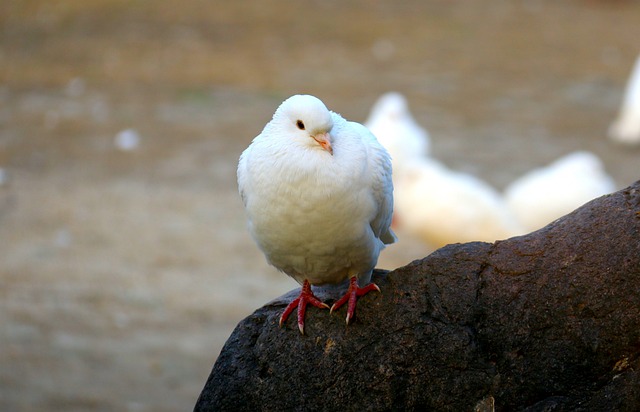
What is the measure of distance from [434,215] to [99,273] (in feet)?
10.2

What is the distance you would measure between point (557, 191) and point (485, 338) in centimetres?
512

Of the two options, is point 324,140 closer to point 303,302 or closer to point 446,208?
point 303,302

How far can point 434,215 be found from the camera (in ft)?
28.4

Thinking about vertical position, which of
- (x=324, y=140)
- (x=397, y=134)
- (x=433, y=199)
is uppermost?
(x=397, y=134)

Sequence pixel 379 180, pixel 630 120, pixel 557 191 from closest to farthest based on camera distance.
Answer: pixel 379 180, pixel 557 191, pixel 630 120

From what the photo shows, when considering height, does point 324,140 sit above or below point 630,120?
below

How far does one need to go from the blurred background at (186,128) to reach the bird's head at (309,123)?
10.5 ft

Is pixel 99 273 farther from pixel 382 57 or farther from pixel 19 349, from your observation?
pixel 382 57

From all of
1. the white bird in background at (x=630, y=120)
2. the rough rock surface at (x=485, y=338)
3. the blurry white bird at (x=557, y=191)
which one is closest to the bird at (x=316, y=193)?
the rough rock surface at (x=485, y=338)

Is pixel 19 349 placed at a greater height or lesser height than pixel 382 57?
lesser

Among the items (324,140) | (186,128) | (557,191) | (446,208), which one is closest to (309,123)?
(324,140)

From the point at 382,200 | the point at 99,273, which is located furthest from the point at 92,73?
the point at 382,200

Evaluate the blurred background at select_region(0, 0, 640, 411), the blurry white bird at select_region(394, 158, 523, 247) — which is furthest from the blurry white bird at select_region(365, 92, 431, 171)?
the blurred background at select_region(0, 0, 640, 411)

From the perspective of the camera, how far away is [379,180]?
148 inches
